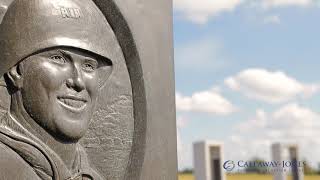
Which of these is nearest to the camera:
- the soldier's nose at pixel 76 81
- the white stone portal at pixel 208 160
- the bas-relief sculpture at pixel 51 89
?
the bas-relief sculpture at pixel 51 89

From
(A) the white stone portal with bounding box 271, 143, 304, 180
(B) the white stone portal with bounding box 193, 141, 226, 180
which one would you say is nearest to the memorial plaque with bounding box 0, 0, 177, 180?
(B) the white stone portal with bounding box 193, 141, 226, 180

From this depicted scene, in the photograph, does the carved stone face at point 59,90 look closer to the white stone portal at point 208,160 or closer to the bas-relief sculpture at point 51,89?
the bas-relief sculpture at point 51,89

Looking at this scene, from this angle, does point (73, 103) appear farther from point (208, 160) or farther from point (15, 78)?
point (208, 160)

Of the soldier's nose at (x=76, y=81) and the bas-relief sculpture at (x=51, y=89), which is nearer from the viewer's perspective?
the bas-relief sculpture at (x=51, y=89)

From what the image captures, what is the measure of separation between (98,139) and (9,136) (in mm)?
435

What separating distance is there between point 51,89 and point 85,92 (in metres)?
0.16

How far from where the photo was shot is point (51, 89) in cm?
192

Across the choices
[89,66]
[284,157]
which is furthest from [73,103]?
[284,157]

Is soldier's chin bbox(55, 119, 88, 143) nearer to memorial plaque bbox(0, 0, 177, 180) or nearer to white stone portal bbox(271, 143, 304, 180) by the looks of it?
memorial plaque bbox(0, 0, 177, 180)

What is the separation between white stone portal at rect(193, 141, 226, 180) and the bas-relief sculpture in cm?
853

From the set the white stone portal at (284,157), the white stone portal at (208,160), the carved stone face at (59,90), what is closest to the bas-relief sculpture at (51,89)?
the carved stone face at (59,90)

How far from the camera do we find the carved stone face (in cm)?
190

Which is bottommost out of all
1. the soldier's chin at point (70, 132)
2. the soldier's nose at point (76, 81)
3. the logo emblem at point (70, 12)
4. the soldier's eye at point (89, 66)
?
the soldier's chin at point (70, 132)

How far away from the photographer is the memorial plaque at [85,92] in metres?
1.89
